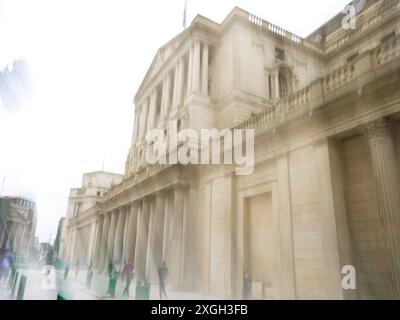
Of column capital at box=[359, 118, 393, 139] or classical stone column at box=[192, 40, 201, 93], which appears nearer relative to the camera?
column capital at box=[359, 118, 393, 139]

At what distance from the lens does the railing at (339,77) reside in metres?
8.66

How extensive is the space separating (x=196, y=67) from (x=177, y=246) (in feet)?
44.7

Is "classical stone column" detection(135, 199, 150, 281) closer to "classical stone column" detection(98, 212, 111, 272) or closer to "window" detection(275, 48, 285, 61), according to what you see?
"classical stone column" detection(98, 212, 111, 272)

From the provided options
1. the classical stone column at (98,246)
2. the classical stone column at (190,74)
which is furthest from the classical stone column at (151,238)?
the classical stone column at (98,246)

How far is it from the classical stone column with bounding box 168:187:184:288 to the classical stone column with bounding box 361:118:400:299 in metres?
10.4

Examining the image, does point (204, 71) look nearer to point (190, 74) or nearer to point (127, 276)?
point (190, 74)

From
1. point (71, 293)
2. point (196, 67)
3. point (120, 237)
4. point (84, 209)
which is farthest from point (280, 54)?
point (84, 209)

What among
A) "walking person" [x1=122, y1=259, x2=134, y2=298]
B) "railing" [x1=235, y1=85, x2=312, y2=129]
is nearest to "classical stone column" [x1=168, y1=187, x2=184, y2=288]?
"walking person" [x1=122, y1=259, x2=134, y2=298]

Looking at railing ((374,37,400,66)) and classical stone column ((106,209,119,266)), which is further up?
railing ((374,37,400,66))

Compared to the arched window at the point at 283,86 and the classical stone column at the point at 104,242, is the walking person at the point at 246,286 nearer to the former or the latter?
the arched window at the point at 283,86

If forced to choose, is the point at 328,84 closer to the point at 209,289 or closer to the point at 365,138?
the point at 365,138

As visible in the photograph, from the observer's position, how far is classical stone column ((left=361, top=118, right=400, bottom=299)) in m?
6.75

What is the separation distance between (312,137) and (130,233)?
53.8 ft
